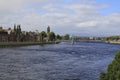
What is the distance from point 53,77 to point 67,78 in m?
2.05

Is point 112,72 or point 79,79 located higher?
point 112,72

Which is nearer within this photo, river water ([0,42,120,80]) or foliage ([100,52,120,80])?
foliage ([100,52,120,80])

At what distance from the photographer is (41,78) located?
134ft

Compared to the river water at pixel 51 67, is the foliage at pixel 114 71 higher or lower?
higher

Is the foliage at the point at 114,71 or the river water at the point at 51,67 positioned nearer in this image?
the foliage at the point at 114,71

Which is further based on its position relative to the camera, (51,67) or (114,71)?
(51,67)

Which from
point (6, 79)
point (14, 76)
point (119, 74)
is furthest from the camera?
point (14, 76)

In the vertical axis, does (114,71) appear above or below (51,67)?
above

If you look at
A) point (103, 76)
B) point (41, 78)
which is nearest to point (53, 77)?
point (41, 78)

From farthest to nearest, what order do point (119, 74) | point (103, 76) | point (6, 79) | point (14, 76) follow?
1. point (14, 76)
2. point (6, 79)
3. point (103, 76)
4. point (119, 74)

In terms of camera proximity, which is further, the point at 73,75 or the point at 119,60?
the point at 73,75

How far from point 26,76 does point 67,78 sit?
5.94m

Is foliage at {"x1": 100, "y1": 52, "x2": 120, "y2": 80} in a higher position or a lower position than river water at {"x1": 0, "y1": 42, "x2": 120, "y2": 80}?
higher

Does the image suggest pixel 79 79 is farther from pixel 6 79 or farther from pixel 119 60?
pixel 119 60
